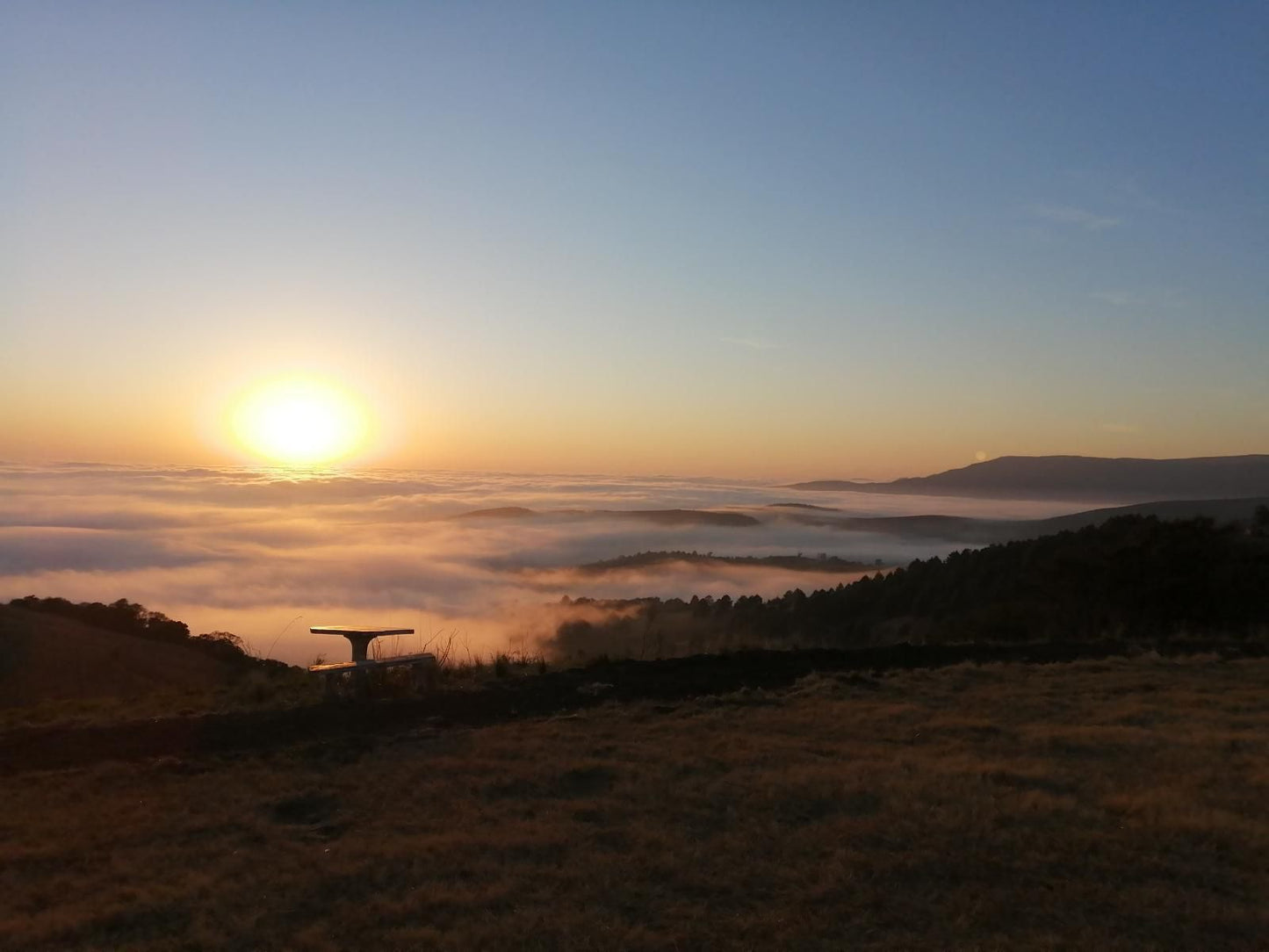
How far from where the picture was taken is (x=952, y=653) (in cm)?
1324

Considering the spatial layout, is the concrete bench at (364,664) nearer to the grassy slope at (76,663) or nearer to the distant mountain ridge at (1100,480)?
the grassy slope at (76,663)

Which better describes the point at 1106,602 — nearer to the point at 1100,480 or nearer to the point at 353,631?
the point at 353,631

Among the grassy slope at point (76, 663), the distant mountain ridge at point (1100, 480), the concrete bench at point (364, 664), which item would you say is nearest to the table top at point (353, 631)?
the concrete bench at point (364, 664)

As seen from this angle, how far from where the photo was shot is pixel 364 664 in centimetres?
→ 998

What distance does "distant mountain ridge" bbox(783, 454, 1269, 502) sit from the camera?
94188mm

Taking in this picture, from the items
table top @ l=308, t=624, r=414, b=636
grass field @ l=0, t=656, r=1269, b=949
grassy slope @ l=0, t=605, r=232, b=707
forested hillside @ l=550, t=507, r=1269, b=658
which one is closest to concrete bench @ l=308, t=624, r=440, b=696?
table top @ l=308, t=624, r=414, b=636

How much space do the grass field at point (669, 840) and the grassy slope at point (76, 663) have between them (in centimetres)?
1115

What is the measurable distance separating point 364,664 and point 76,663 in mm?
12046

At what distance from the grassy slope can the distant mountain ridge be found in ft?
292

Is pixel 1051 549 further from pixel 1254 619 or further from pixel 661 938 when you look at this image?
pixel 661 938

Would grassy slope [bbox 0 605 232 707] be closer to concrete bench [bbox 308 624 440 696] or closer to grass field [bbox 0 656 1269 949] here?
concrete bench [bbox 308 624 440 696]

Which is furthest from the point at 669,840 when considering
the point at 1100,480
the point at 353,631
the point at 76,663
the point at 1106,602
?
the point at 1100,480

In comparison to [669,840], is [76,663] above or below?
below

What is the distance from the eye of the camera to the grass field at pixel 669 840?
4273 millimetres
